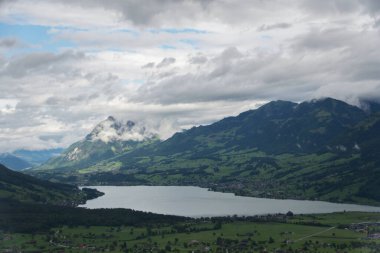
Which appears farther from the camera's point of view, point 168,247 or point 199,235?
point 199,235

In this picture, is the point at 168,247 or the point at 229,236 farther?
the point at 229,236

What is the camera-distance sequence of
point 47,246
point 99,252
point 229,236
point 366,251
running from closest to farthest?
point 366,251, point 99,252, point 47,246, point 229,236

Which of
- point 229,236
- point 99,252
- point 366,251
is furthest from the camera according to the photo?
point 229,236

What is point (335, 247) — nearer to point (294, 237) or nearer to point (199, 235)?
point (294, 237)

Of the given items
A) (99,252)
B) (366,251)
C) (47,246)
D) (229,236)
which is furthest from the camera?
(229,236)

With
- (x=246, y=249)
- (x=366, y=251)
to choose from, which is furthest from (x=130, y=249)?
(x=366, y=251)

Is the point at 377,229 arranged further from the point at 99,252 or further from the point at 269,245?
the point at 99,252

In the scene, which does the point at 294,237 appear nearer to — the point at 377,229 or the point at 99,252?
the point at 377,229

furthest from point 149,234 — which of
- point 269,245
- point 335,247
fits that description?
point 335,247

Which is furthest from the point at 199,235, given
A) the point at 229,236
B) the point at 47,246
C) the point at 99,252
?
the point at 47,246
